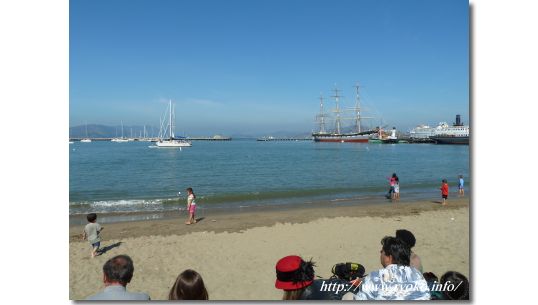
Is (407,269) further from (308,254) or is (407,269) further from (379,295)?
(308,254)

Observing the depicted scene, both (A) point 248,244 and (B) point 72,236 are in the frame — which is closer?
(A) point 248,244

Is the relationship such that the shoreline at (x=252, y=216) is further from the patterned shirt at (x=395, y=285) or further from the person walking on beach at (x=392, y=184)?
the patterned shirt at (x=395, y=285)

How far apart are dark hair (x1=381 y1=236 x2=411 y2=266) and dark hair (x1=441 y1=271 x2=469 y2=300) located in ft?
2.59

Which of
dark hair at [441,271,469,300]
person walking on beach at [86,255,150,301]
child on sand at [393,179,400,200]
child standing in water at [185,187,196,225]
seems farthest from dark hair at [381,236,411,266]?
child on sand at [393,179,400,200]

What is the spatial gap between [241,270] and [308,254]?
140 cm

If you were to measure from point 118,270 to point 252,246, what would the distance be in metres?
4.43

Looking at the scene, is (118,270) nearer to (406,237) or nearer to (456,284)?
(406,237)

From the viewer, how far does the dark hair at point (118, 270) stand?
2.51 metres

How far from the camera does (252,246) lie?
6777 millimetres

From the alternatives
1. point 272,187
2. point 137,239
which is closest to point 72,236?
point 137,239

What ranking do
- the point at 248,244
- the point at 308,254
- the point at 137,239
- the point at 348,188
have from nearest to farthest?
1. the point at 308,254
2. the point at 248,244
3. the point at 137,239
4. the point at 348,188

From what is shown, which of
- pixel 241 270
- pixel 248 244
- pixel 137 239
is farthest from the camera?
pixel 137 239

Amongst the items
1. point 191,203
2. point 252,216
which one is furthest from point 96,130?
point 252,216
